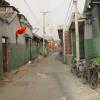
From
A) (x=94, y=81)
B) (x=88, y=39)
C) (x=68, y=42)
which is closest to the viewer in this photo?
(x=94, y=81)

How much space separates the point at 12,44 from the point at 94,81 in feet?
37.2

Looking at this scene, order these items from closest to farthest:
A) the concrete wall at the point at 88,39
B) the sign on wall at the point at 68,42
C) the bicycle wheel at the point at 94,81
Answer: the bicycle wheel at the point at 94,81 → the concrete wall at the point at 88,39 → the sign on wall at the point at 68,42

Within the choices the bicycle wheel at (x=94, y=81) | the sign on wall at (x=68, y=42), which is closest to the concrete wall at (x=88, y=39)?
the bicycle wheel at (x=94, y=81)

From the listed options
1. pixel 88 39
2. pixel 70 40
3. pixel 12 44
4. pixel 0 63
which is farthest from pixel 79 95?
pixel 70 40

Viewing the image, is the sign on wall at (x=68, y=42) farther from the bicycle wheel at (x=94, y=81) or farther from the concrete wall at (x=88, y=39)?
the bicycle wheel at (x=94, y=81)

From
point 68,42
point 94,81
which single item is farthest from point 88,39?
point 68,42

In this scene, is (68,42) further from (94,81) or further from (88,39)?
(94,81)

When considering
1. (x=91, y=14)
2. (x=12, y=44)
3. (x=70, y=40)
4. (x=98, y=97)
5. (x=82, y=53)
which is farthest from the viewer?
(x=70, y=40)

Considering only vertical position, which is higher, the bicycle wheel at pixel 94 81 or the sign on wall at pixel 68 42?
the sign on wall at pixel 68 42

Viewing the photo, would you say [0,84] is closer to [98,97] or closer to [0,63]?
[0,63]

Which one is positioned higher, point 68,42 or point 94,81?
point 68,42

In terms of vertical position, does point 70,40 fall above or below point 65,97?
above

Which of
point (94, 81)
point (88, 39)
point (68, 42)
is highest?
point (88, 39)

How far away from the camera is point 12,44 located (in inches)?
875
